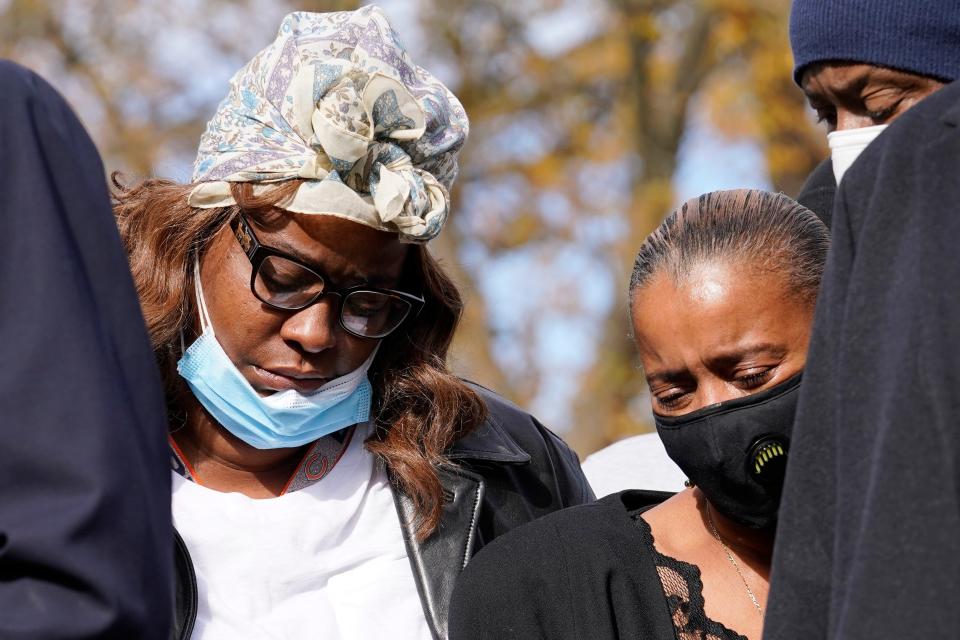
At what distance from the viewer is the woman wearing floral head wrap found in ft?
9.48

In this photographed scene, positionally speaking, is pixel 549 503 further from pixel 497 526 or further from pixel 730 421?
pixel 730 421

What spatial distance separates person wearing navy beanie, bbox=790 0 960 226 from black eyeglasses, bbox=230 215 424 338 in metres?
1.10

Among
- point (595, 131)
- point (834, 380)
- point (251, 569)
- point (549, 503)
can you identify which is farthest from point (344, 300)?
point (595, 131)

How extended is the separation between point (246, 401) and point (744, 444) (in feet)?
3.88

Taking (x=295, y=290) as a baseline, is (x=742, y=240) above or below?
above

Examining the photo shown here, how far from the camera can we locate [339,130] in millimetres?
2879

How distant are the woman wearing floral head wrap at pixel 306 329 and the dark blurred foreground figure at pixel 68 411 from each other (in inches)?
43.7

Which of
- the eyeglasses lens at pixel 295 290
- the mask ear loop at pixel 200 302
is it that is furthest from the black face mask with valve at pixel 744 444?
the mask ear loop at pixel 200 302

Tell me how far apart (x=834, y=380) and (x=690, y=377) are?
0.84 meters

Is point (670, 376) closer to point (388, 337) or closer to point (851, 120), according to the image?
point (851, 120)

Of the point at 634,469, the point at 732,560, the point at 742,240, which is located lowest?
the point at 634,469

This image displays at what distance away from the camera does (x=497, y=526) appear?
129 inches

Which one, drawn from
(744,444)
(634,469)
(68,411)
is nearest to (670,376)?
(744,444)

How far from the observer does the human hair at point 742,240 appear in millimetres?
2525
